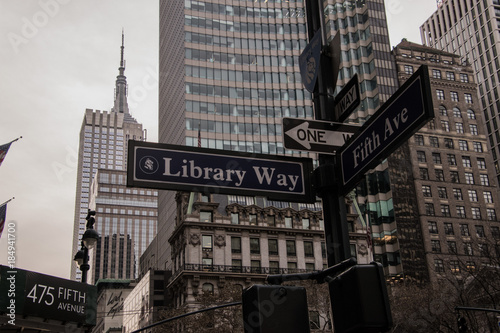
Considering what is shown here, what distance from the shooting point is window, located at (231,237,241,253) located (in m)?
72.3

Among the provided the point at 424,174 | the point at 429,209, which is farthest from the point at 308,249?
the point at 424,174

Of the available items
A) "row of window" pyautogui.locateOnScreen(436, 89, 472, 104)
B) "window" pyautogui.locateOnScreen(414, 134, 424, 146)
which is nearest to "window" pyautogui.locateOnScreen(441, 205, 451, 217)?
"window" pyautogui.locateOnScreen(414, 134, 424, 146)

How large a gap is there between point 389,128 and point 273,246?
69.6 meters

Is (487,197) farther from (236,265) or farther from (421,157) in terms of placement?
(236,265)

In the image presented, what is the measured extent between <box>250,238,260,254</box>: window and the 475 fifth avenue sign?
220ft

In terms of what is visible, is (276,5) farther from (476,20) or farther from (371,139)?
(371,139)

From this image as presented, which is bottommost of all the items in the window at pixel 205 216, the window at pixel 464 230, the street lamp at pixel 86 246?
the street lamp at pixel 86 246

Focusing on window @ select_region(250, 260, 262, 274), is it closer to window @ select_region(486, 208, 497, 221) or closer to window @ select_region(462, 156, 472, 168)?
window @ select_region(486, 208, 497, 221)

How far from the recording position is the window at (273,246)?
73.9 m

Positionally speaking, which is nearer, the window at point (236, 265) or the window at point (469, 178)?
the window at point (236, 265)

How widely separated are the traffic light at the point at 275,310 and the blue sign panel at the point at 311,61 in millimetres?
3282

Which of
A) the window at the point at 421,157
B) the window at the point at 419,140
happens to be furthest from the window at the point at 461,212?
the window at the point at 419,140

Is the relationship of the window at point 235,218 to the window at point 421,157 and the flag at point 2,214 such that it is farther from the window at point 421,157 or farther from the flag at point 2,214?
the flag at point 2,214

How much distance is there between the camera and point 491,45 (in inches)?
5138
